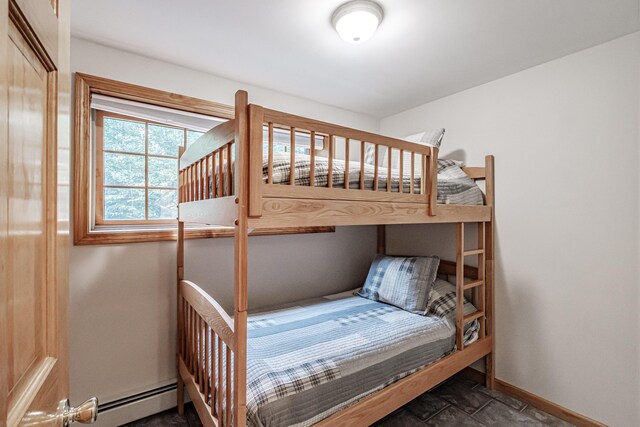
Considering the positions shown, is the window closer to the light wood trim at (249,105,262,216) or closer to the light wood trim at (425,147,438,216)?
the light wood trim at (249,105,262,216)

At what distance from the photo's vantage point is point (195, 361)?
1722 mm

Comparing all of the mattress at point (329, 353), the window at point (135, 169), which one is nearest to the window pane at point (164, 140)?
the window at point (135, 169)

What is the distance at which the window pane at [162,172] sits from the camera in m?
2.19

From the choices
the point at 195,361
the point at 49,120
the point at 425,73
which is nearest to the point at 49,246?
the point at 49,120

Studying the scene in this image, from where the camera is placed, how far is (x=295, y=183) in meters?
1.34

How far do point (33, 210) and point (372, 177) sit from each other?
1359 mm

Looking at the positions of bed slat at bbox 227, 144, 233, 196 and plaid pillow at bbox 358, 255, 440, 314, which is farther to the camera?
plaid pillow at bbox 358, 255, 440, 314

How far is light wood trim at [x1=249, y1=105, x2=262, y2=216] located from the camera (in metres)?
1.14

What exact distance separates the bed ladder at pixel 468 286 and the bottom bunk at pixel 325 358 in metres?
0.06

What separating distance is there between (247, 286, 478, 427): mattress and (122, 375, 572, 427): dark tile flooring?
1.32ft

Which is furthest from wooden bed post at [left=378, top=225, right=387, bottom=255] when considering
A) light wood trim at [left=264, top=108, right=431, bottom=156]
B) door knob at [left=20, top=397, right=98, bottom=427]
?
door knob at [left=20, top=397, right=98, bottom=427]

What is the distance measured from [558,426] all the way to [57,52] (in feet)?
9.31

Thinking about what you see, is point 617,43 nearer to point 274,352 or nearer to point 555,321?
point 555,321

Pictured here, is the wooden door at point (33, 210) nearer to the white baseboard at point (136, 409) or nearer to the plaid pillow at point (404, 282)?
the white baseboard at point (136, 409)
